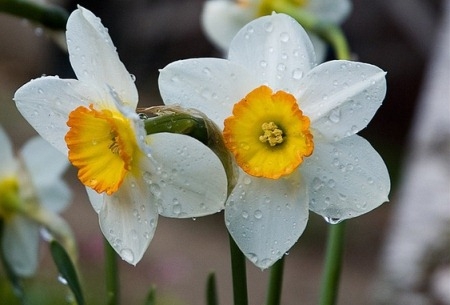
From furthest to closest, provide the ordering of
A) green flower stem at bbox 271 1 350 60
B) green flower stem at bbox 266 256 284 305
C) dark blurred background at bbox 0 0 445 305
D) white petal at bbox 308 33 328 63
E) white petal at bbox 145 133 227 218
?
1. dark blurred background at bbox 0 0 445 305
2. white petal at bbox 308 33 328 63
3. green flower stem at bbox 271 1 350 60
4. green flower stem at bbox 266 256 284 305
5. white petal at bbox 145 133 227 218

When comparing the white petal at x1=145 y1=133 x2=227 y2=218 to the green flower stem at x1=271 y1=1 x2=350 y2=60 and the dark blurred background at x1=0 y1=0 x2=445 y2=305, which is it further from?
the dark blurred background at x1=0 y1=0 x2=445 y2=305

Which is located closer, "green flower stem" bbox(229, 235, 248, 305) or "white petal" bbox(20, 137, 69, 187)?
"green flower stem" bbox(229, 235, 248, 305)

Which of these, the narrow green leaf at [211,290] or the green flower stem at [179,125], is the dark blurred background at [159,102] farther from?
the green flower stem at [179,125]

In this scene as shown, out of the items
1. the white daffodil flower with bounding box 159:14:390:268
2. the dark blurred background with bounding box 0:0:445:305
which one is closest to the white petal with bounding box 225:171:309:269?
the white daffodil flower with bounding box 159:14:390:268

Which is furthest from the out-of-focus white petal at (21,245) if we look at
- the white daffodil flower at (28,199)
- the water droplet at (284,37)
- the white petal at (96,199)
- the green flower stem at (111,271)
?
the water droplet at (284,37)

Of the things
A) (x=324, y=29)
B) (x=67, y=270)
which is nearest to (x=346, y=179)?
(x=67, y=270)
